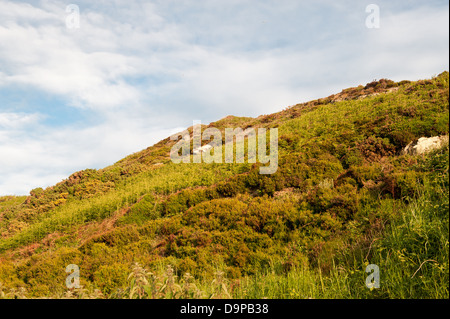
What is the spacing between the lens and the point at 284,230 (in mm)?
7777

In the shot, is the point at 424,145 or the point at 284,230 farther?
the point at 424,145

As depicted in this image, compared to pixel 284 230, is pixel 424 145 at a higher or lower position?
higher

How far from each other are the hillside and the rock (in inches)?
17.9

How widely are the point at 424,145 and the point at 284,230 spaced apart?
6241 mm

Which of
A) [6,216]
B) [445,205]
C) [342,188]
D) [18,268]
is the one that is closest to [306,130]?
[342,188]

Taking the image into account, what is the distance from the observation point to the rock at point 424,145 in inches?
373

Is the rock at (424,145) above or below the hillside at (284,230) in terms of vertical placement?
above

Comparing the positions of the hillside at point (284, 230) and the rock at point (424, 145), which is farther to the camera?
the rock at point (424, 145)

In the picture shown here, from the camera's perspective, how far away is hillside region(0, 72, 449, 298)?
13.8ft

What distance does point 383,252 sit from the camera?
189 inches

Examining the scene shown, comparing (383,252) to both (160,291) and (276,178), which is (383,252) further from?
(276,178)

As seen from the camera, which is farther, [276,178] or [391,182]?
[276,178]

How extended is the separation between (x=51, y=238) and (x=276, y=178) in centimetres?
1097

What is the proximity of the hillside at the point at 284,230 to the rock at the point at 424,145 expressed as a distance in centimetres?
46
